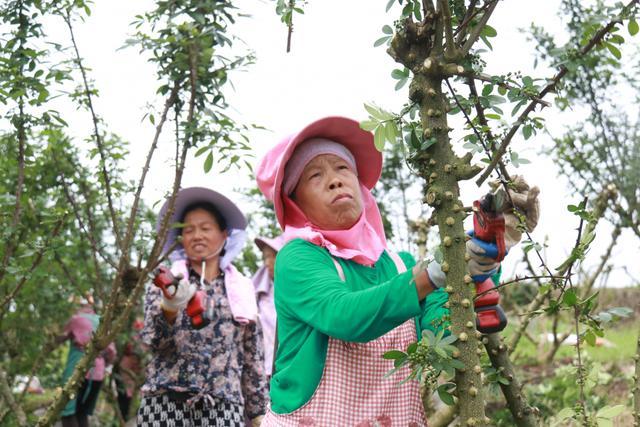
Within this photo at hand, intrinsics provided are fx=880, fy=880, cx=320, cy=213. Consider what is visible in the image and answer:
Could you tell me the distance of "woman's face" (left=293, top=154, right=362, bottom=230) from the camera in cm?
262

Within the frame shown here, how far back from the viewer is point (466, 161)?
76.8 inches

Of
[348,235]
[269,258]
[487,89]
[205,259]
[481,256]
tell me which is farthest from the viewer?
[269,258]

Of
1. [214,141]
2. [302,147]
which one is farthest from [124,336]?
[302,147]

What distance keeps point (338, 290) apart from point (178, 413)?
7.04 ft

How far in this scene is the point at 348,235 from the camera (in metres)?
2.58

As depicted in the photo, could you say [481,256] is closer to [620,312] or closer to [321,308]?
[620,312]

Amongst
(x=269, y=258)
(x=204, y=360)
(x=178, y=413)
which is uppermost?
(x=269, y=258)

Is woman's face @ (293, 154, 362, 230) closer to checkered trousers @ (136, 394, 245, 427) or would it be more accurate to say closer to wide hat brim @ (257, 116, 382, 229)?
wide hat brim @ (257, 116, 382, 229)

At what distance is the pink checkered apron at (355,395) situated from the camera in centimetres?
237

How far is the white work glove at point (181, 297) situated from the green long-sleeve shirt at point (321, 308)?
156 cm

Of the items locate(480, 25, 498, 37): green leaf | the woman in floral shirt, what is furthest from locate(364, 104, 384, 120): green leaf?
the woman in floral shirt

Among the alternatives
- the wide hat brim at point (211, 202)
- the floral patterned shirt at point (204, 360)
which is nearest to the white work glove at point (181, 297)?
the floral patterned shirt at point (204, 360)

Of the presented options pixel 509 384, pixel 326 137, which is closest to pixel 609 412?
pixel 509 384

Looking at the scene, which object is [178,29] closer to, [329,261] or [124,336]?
[329,261]
